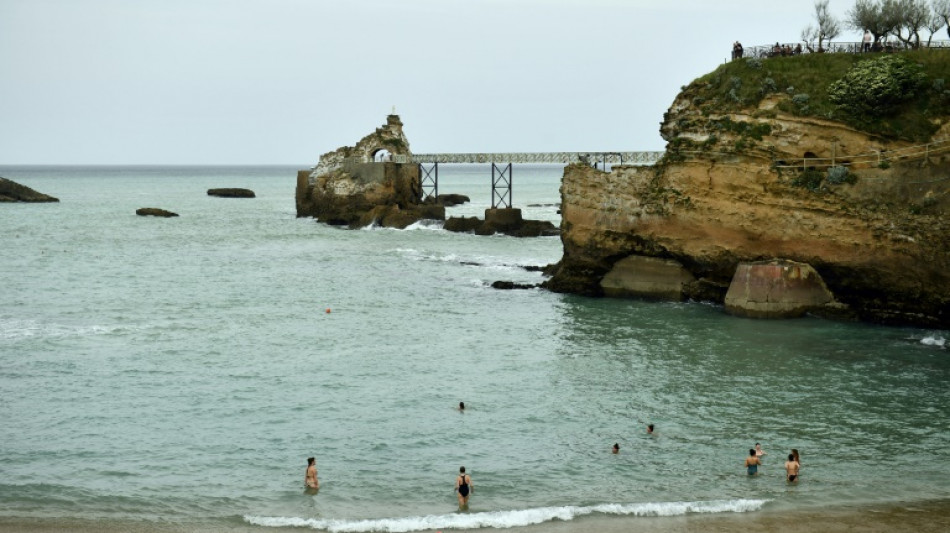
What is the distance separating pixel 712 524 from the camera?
23438 millimetres

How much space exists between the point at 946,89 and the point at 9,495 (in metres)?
43.5

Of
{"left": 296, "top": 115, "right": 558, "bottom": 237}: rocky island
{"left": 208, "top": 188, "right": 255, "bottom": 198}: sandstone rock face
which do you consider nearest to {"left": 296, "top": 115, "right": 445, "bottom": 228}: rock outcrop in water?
{"left": 296, "top": 115, "right": 558, "bottom": 237}: rocky island

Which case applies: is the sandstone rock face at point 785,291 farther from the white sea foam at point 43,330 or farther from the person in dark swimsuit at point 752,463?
the white sea foam at point 43,330

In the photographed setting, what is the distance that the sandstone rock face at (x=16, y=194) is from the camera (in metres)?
144

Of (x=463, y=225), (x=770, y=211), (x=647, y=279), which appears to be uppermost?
(x=770, y=211)

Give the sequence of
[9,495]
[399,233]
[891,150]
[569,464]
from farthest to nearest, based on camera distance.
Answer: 1. [399,233]
2. [891,150]
3. [569,464]
4. [9,495]

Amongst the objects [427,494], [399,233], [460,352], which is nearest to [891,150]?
[460,352]

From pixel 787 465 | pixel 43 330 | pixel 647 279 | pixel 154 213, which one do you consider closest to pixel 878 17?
pixel 647 279

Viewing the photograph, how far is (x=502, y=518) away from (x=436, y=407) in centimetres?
933

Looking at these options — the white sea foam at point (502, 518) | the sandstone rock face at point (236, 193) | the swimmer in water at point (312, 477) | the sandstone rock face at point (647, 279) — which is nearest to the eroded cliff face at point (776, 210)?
the sandstone rock face at point (647, 279)

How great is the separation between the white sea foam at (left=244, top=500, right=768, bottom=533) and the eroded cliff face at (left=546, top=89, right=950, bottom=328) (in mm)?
23114

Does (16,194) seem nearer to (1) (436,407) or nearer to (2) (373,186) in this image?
(2) (373,186)

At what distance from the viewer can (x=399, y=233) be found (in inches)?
3565

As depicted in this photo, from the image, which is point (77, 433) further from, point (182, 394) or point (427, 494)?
point (427, 494)
